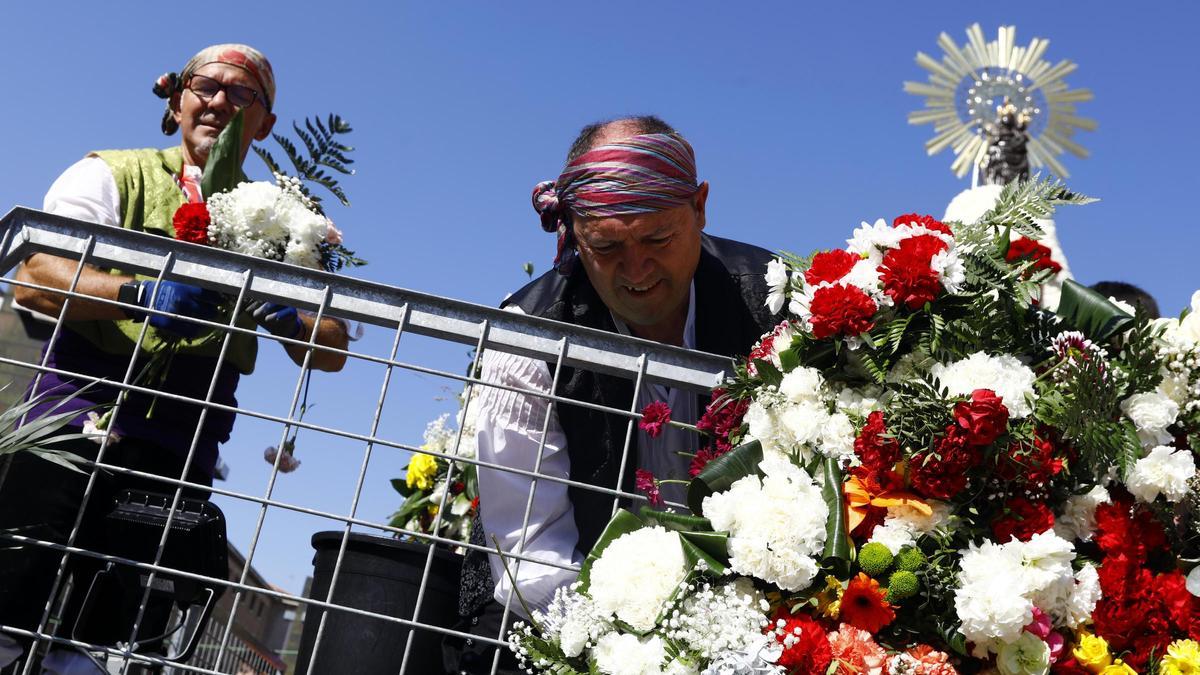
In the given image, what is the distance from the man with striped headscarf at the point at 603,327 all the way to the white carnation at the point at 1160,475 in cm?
116

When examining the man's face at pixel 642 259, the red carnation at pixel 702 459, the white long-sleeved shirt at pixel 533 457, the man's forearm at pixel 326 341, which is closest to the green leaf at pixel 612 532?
the red carnation at pixel 702 459

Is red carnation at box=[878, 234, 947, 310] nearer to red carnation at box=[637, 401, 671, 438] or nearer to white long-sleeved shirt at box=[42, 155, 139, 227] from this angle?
red carnation at box=[637, 401, 671, 438]

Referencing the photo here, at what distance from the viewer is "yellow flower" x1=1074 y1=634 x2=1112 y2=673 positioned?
2.07 m

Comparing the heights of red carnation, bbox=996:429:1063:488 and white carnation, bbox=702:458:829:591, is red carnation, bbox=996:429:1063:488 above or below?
above

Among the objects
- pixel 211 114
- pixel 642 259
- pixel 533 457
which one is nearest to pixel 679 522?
pixel 533 457

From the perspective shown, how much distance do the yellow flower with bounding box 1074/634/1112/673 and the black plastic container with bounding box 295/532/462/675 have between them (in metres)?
1.67

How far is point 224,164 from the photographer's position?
135 inches

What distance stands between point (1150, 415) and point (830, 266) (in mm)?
680

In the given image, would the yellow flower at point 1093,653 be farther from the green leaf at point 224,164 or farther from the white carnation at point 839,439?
the green leaf at point 224,164

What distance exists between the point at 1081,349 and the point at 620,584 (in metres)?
1.00

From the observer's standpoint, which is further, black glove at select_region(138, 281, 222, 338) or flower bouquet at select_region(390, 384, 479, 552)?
flower bouquet at select_region(390, 384, 479, 552)

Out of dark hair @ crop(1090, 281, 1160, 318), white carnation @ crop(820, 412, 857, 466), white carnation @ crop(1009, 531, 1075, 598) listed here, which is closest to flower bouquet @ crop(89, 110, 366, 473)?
white carnation @ crop(820, 412, 857, 466)

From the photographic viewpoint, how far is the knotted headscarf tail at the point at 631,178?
3.23 m

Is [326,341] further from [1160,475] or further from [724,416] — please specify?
[1160,475]
